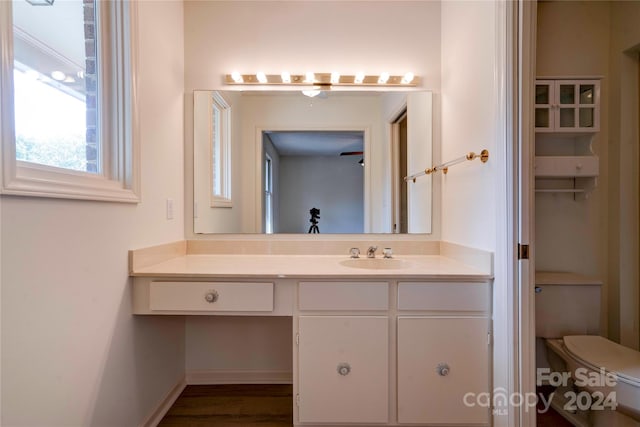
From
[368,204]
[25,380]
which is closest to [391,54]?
[368,204]

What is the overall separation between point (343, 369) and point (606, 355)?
4.17ft

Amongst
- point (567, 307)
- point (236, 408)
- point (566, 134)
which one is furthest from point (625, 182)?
point (236, 408)

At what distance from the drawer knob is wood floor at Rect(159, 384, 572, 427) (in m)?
0.75

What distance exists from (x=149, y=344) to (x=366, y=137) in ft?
5.74

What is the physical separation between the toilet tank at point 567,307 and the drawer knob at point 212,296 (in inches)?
67.7

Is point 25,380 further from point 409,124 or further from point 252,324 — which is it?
point 409,124

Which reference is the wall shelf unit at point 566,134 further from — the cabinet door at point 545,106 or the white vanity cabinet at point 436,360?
the white vanity cabinet at point 436,360

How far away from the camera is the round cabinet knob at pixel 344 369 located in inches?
52.2

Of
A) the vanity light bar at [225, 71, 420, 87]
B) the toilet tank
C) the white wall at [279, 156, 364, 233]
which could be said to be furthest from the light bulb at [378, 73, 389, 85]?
the toilet tank

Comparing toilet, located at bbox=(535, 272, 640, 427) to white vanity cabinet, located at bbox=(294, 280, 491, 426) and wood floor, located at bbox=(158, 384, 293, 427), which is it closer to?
white vanity cabinet, located at bbox=(294, 280, 491, 426)

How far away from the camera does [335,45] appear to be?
6.26 feet

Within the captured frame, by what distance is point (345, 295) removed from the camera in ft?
4.36

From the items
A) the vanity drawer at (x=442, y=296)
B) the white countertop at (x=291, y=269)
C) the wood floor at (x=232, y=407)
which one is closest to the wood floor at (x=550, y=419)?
the vanity drawer at (x=442, y=296)

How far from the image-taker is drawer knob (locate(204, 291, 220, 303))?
1324 millimetres
